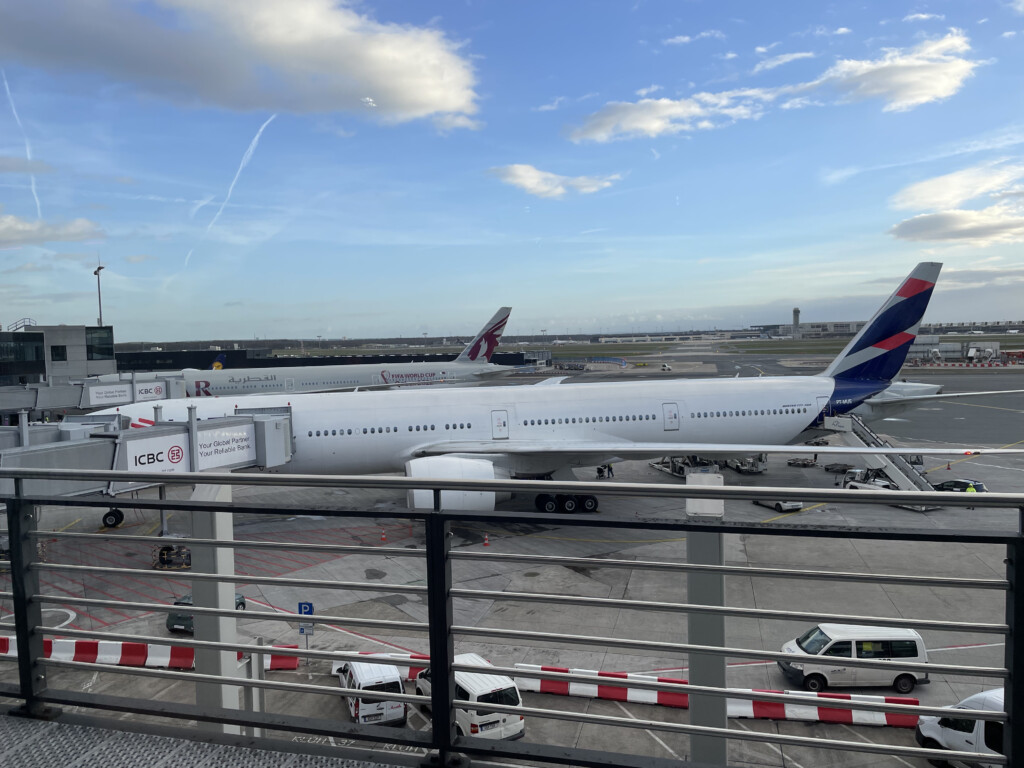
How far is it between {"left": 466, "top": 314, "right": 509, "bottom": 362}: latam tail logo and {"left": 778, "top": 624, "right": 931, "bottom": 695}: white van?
154ft

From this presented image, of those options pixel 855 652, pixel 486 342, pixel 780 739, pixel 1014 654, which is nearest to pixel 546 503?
pixel 855 652

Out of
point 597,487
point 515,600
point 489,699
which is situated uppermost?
point 597,487

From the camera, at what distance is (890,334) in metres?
25.9

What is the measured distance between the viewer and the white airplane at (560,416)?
20844 millimetres

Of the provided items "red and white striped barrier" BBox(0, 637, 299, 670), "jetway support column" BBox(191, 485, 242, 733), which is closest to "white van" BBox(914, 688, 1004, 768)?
"jetway support column" BBox(191, 485, 242, 733)

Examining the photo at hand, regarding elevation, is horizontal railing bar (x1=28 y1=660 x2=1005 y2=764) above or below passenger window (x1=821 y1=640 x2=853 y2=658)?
above

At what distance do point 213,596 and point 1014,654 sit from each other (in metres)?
4.20

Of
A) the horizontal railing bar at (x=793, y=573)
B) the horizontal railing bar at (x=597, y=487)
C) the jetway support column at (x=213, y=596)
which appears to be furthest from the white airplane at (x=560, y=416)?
the horizontal railing bar at (x=793, y=573)

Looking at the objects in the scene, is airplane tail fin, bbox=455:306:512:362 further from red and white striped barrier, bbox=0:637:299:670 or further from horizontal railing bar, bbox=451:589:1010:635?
horizontal railing bar, bbox=451:589:1010:635

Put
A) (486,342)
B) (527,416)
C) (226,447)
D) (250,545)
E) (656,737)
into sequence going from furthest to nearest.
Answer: (486,342) < (527,416) < (226,447) < (656,737) < (250,545)

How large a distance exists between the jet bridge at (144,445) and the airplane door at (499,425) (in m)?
6.33

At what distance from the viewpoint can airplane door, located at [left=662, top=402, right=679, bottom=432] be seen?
2342 centimetres

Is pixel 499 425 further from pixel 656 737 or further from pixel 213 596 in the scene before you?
pixel 213 596

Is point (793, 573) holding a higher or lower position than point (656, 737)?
higher
